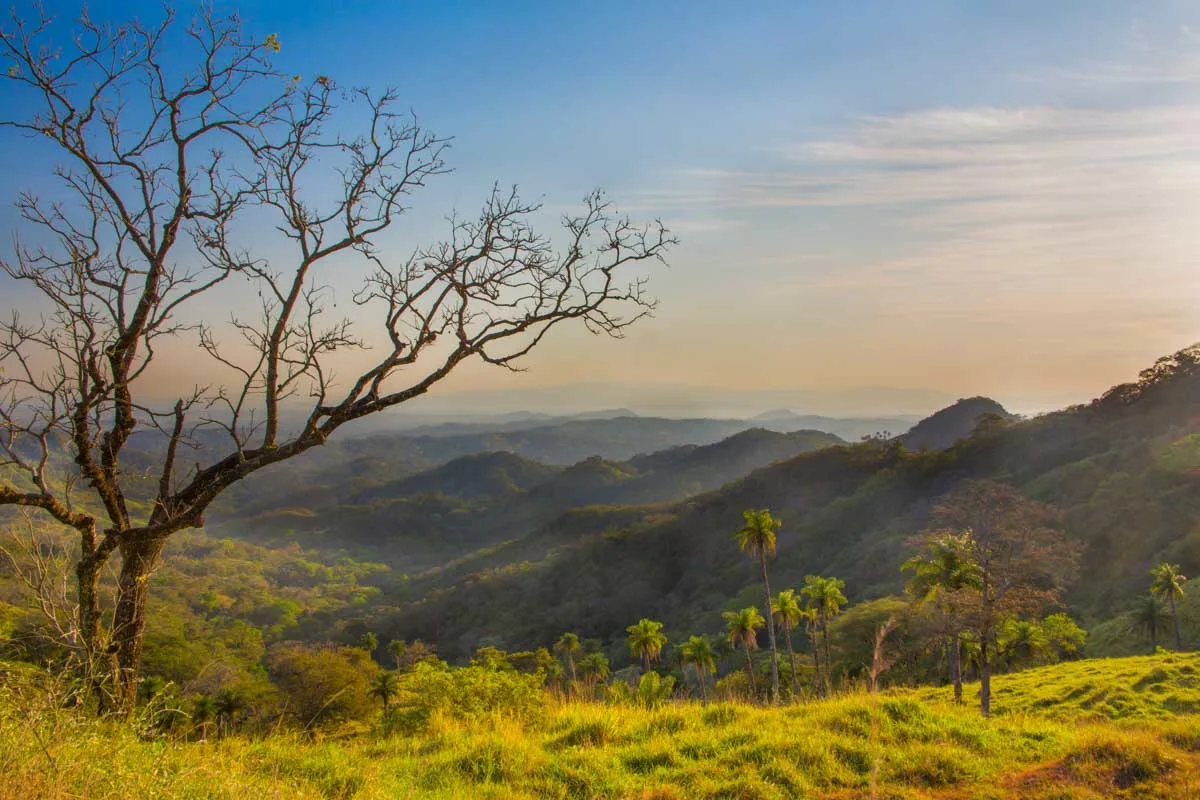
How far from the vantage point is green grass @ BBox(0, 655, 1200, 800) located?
4.32 meters

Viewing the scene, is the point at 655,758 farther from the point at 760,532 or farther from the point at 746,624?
the point at 746,624

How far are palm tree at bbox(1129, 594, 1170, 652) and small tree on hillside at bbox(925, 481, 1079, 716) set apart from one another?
89.1ft

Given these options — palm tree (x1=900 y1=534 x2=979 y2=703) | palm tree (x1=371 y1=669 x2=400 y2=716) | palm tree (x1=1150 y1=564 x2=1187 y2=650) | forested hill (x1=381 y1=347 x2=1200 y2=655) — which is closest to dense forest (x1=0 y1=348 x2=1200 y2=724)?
forested hill (x1=381 y1=347 x2=1200 y2=655)

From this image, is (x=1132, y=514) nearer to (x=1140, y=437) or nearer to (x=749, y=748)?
(x=1140, y=437)

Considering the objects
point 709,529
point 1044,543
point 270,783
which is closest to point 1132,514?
point 1044,543

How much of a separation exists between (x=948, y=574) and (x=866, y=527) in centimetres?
8055

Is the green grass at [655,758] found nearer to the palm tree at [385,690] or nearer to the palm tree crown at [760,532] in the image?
the palm tree crown at [760,532]

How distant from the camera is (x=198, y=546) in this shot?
191000mm

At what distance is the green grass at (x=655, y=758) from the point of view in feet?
14.2

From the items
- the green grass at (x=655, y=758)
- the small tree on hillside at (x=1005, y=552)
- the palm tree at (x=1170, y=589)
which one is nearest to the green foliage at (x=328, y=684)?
the small tree on hillside at (x=1005, y=552)

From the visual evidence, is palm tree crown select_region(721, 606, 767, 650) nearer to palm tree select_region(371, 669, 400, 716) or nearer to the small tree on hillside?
the small tree on hillside

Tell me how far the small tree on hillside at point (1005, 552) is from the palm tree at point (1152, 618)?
27.2 meters

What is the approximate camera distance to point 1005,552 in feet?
73.0

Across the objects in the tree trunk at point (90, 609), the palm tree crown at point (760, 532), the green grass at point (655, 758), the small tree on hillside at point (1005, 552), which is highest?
the tree trunk at point (90, 609)
